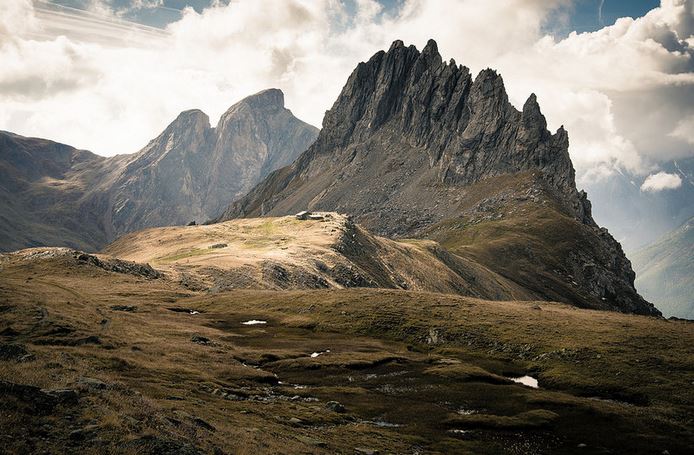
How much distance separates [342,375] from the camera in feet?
203

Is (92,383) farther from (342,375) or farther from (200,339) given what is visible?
(200,339)

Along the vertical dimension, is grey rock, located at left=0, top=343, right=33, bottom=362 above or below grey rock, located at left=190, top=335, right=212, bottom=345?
above

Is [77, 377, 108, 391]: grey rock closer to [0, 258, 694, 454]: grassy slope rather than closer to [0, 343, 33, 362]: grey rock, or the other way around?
[0, 258, 694, 454]: grassy slope

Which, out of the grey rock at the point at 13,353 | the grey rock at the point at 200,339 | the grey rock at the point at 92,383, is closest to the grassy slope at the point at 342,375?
the grey rock at the point at 92,383

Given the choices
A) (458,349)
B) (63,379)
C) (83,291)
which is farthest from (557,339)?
(83,291)

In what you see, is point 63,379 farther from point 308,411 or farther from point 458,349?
point 458,349

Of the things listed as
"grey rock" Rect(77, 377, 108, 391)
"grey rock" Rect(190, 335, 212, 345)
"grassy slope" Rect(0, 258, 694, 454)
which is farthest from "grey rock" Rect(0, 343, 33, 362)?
"grey rock" Rect(190, 335, 212, 345)

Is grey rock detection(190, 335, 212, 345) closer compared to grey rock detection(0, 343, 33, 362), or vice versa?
grey rock detection(0, 343, 33, 362)

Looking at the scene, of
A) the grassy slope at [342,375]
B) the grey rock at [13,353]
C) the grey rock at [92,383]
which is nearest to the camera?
the grassy slope at [342,375]

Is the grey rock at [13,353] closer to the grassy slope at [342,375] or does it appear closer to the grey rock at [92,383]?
the grassy slope at [342,375]

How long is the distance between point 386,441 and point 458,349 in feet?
140

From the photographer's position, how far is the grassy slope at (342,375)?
Answer: 2991cm

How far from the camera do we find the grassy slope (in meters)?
29.9

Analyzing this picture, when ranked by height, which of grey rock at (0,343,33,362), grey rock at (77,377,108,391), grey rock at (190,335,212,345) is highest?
grey rock at (0,343,33,362)
